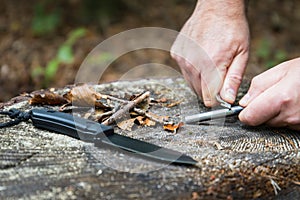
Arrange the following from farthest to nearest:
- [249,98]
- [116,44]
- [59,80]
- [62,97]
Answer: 1. [116,44]
2. [59,80]
3. [62,97]
4. [249,98]

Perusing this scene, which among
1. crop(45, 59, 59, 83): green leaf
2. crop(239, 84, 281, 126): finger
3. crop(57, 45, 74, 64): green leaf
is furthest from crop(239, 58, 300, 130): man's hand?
crop(57, 45, 74, 64): green leaf

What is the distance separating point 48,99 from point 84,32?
229 centimetres

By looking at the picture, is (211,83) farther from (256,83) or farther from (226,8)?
(226,8)

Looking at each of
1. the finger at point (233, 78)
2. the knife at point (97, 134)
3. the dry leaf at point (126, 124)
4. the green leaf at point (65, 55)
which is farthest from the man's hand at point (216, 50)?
the green leaf at point (65, 55)

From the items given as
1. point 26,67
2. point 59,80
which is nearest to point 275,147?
point 59,80

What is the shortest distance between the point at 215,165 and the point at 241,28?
656 millimetres

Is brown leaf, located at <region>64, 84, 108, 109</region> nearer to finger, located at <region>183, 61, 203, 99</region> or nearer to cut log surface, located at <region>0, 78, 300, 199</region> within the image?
cut log surface, located at <region>0, 78, 300, 199</region>

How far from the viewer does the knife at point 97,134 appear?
40.0 inches

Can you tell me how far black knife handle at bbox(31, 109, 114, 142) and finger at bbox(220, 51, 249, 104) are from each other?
443mm

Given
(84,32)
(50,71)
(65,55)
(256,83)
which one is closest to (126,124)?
(256,83)

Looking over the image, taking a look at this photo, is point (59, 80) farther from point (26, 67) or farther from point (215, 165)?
point (215, 165)

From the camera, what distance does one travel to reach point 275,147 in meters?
1.14

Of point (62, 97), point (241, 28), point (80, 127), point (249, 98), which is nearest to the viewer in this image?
point (80, 127)

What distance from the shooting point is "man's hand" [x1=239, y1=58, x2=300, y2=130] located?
119cm
